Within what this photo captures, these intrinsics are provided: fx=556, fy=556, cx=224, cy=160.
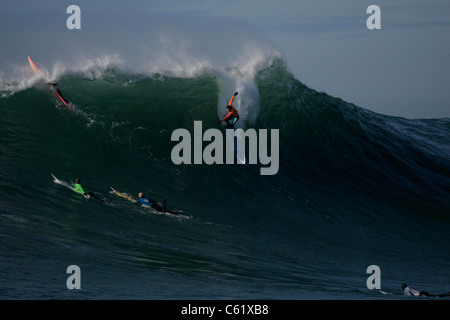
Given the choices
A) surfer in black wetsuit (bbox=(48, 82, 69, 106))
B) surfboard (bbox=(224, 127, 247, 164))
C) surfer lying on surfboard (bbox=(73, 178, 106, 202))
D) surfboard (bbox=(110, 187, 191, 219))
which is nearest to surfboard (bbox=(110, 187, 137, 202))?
surfboard (bbox=(110, 187, 191, 219))

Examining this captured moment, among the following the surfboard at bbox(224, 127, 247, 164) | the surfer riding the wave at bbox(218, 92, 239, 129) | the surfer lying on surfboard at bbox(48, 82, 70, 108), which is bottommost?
the surfboard at bbox(224, 127, 247, 164)

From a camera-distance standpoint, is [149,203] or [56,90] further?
[56,90]

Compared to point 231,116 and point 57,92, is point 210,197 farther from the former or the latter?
point 57,92

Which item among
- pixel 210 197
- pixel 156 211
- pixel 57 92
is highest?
pixel 57 92

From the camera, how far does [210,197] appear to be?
13.7 m

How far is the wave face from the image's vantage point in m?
8.96

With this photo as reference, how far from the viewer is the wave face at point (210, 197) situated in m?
8.96

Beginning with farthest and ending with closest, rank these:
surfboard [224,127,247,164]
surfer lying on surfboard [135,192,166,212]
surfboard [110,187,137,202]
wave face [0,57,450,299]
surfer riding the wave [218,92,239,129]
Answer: surfer riding the wave [218,92,239,129], surfboard [224,127,247,164], surfboard [110,187,137,202], surfer lying on surfboard [135,192,166,212], wave face [0,57,450,299]

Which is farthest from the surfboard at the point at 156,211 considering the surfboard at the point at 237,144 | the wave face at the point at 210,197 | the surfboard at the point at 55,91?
the surfboard at the point at 55,91

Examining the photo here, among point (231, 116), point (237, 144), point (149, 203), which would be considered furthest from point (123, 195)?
point (231, 116)

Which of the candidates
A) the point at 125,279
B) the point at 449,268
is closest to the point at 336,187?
the point at 449,268

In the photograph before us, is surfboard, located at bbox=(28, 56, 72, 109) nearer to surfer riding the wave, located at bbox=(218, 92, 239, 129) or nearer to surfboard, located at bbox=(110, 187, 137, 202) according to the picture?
surfboard, located at bbox=(110, 187, 137, 202)

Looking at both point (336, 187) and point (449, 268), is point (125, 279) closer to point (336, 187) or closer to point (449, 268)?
point (449, 268)

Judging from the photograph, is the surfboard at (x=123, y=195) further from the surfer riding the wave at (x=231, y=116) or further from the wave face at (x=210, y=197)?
the surfer riding the wave at (x=231, y=116)
